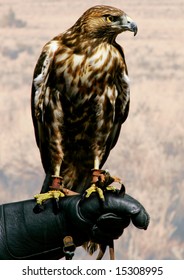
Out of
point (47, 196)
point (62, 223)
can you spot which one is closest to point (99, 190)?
point (62, 223)

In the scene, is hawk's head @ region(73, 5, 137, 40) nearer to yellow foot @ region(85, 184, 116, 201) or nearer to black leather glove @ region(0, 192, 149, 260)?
yellow foot @ region(85, 184, 116, 201)

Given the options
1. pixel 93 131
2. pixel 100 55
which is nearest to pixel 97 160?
pixel 93 131

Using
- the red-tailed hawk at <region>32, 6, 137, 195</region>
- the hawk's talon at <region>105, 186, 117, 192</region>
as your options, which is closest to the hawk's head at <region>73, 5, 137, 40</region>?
the red-tailed hawk at <region>32, 6, 137, 195</region>

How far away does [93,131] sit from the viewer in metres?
10.6

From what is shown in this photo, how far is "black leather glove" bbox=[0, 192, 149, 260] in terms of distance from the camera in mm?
9258

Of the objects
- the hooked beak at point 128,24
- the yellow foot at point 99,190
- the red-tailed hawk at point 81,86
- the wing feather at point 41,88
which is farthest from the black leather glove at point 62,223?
the hooked beak at point 128,24

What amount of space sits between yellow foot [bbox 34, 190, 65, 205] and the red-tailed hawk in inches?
20.1

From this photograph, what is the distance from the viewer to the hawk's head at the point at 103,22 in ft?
34.4

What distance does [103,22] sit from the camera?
10.5 metres

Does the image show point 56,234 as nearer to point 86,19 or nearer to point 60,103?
point 60,103

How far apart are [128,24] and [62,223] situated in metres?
2.08

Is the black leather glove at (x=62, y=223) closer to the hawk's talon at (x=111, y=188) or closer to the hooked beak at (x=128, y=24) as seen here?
the hawk's talon at (x=111, y=188)
